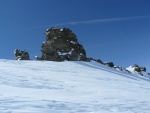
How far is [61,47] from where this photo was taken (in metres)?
51.7

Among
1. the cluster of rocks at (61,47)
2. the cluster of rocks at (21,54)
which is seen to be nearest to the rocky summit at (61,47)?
the cluster of rocks at (61,47)

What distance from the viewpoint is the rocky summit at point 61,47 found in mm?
49156

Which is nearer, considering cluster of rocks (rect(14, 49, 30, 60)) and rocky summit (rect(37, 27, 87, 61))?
rocky summit (rect(37, 27, 87, 61))

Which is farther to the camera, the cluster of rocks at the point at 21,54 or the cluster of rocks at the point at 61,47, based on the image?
the cluster of rocks at the point at 21,54

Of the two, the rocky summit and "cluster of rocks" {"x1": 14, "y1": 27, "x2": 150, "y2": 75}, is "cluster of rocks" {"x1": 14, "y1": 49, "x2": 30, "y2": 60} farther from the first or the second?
the rocky summit

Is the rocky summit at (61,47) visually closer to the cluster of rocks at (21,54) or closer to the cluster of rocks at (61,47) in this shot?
the cluster of rocks at (61,47)

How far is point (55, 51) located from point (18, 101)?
4123 centimetres

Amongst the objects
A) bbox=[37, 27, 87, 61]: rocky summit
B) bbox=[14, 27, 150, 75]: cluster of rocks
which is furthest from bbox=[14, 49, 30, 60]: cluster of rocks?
bbox=[37, 27, 87, 61]: rocky summit

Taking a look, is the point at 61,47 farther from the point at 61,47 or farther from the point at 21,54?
the point at 21,54

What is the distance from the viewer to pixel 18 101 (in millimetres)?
10070

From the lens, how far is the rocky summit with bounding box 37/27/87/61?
49.2 m

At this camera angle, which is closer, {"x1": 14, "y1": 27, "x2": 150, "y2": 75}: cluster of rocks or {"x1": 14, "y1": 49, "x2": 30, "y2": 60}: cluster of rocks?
{"x1": 14, "y1": 27, "x2": 150, "y2": 75}: cluster of rocks

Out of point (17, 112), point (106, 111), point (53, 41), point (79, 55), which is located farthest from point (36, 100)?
point (53, 41)

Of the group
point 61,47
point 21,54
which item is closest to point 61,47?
point 61,47
